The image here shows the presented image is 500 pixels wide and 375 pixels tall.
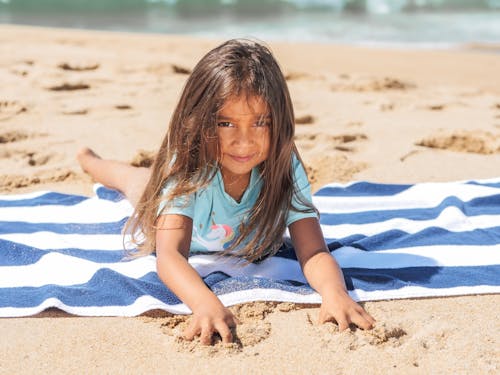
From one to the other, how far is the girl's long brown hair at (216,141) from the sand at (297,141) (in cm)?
34

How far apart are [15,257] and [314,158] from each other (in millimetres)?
1697

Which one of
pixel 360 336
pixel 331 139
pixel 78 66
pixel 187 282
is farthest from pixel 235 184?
pixel 78 66

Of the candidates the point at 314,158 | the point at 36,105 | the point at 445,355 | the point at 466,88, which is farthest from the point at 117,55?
the point at 445,355

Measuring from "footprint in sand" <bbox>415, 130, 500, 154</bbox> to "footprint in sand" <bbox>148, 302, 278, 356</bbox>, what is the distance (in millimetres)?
2195

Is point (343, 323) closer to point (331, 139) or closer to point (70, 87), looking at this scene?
point (331, 139)

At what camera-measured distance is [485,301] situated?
213cm

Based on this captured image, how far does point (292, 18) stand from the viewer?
15.4 metres

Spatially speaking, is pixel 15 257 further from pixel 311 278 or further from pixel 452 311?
pixel 452 311

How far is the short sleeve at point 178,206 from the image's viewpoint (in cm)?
213

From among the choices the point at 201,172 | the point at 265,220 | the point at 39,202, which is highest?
the point at 201,172

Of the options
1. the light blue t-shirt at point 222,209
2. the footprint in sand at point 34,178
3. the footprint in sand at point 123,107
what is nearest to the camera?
the light blue t-shirt at point 222,209

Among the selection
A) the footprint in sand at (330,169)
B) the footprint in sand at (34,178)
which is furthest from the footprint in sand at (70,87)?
the footprint in sand at (330,169)

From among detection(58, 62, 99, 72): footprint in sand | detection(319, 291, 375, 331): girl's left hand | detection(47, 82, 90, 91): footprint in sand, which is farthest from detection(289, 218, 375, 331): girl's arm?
detection(58, 62, 99, 72): footprint in sand

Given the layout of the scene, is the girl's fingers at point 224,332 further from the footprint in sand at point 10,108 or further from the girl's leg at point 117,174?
the footprint in sand at point 10,108
